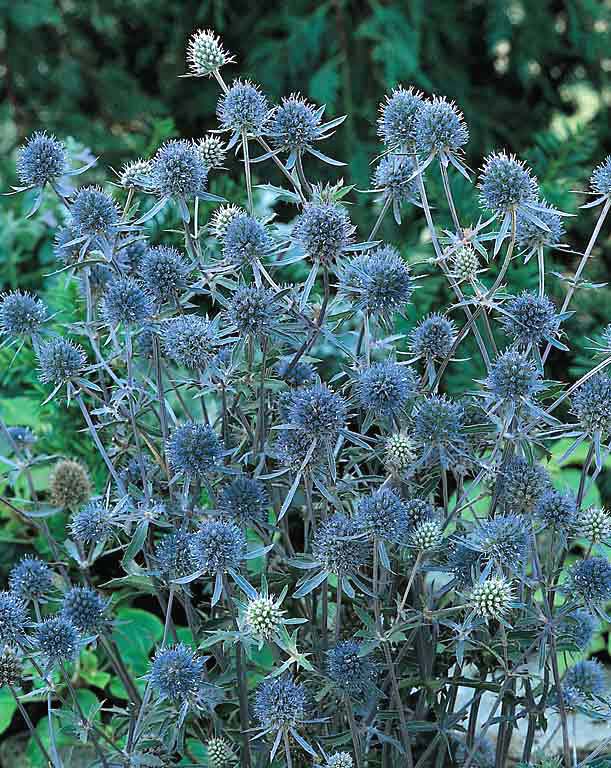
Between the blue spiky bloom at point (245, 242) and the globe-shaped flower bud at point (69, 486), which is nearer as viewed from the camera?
the blue spiky bloom at point (245, 242)

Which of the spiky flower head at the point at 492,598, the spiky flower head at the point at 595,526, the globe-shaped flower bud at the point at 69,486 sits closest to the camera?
the spiky flower head at the point at 492,598

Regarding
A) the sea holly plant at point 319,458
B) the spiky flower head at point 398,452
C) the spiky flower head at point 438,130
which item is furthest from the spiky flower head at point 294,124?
the spiky flower head at point 398,452

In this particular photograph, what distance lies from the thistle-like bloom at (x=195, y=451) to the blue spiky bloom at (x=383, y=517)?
0.49 feet

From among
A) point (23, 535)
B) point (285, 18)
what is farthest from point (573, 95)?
point (23, 535)

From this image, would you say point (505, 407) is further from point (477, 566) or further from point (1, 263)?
point (1, 263)

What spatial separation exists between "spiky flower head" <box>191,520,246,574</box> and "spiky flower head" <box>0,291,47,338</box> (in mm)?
300

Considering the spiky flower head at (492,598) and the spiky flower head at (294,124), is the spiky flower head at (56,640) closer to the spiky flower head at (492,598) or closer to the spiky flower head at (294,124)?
the spiky flower head at (492,598)

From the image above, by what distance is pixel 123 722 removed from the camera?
1.20 m

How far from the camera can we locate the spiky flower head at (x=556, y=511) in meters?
0.98

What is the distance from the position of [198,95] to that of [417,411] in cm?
248

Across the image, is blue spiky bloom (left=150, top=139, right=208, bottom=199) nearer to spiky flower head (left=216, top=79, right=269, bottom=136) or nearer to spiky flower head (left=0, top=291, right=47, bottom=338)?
spiky flower head (left=216, top=79, right=269, bottom=136)

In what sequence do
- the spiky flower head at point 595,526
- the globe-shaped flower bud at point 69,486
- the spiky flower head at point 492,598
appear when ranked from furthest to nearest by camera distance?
the globe-shaped flower bud at point 69,486, the spiky flower head at point 595,526, the spiky flower head at point 492,598

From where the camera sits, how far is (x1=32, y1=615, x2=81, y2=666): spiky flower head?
3.24 ft

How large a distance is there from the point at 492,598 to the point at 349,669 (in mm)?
159
